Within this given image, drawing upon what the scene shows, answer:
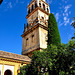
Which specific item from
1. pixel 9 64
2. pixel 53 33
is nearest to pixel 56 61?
pixel 53 33

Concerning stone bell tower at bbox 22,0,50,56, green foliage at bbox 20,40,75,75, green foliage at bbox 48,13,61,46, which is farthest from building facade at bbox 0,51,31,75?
green foliage at bbox 48,13,61,46

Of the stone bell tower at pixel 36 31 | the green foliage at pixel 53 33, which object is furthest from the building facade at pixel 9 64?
the green foliage at pixel 53 33

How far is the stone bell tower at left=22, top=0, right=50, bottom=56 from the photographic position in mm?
18000

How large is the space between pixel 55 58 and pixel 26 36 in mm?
13124

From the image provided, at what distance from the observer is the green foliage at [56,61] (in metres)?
8.22

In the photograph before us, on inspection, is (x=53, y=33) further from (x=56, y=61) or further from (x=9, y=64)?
(x=9, y=64)

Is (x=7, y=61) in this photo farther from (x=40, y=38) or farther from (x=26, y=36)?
(x=26, y=36)

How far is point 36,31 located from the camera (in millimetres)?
18922

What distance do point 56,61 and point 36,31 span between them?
10824 mm

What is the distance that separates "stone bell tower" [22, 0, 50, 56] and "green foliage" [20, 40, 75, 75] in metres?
7.51

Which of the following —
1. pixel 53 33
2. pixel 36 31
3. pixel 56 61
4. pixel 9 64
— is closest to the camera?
pixel 56 61

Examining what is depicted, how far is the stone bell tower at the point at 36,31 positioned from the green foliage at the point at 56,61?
7.51 m

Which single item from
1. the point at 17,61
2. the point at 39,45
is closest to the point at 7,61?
the point at 17,61

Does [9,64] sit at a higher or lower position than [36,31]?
lower
